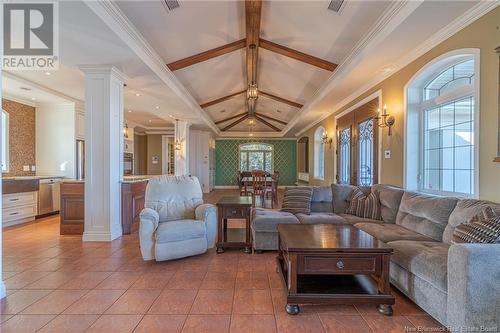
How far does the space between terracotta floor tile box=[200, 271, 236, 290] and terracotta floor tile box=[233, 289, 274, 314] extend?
Answer: 0.18 m

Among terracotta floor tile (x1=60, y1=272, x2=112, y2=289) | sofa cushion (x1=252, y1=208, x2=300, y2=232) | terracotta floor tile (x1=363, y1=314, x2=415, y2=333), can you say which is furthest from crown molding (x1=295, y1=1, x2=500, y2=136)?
terracotta floor tile (x1=60, y1=272, x2=112, y2=289)

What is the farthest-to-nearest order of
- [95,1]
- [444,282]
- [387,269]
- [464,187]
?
[464,187]
[95,1]
[387,269]
[444,282]

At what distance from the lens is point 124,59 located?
3.69 m

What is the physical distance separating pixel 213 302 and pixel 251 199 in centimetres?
204

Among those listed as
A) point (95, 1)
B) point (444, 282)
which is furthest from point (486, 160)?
point (95, 1)

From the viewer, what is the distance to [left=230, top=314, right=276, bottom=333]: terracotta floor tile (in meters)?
1.84

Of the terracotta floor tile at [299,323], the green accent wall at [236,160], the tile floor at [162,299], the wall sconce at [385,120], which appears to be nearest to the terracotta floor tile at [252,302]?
the tile floor at [162,299]

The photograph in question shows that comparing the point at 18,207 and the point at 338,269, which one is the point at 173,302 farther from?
the point at 18,207

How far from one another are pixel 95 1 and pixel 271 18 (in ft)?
7.21

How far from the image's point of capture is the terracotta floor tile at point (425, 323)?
1.88m

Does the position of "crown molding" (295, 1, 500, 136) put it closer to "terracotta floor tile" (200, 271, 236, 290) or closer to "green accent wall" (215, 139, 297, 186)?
"terracotta floor tile" (200, 271, 236, 290)

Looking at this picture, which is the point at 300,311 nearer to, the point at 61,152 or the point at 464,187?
the point at 464,187

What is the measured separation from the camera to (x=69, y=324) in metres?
1.92

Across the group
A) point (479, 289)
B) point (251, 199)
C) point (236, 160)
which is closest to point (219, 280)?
point (251, 199)
